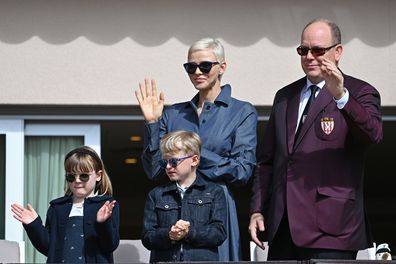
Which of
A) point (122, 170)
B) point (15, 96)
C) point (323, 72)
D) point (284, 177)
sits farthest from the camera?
point (122, 170)

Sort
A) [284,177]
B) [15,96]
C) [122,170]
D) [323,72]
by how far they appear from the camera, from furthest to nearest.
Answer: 1. [122,170]
2. [15,96]
3. [284,177]
4. [323,72]

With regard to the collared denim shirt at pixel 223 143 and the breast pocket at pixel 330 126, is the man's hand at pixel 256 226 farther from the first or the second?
the breast pocket at pixel 330 126

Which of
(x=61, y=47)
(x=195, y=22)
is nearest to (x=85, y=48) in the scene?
(x=61, y=47)

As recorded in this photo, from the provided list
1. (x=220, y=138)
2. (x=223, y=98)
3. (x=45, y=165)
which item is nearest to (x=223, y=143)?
(x=220, y=138)

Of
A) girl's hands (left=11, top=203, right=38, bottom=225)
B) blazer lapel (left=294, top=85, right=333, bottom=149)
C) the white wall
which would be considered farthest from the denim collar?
the white wall

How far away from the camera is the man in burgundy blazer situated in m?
5.64

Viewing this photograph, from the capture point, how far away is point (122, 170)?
1282cm

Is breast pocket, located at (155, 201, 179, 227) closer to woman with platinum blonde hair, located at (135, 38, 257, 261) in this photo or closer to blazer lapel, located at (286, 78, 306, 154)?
woman with platinum blonde hair, located at (135, 38, 257, 261)

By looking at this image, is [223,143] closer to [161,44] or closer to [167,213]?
[167,213]

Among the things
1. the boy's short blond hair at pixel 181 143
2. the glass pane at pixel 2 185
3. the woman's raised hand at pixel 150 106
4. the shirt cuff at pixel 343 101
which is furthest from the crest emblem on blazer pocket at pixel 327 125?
the glass pane at pixel 2 185

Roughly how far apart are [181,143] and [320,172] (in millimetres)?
706

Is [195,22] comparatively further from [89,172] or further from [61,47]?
[89,172]

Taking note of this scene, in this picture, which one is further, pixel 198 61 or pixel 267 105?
pixel 267 105

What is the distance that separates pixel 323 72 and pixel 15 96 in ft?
10.7
